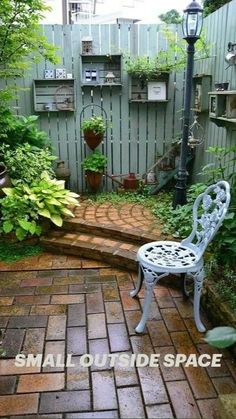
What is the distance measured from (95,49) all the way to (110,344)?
3.54 metres

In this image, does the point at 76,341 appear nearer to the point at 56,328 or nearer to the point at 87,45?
the point at 56,328

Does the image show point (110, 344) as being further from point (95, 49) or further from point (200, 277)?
point (95, 49)

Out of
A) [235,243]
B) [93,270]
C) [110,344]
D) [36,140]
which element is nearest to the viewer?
[110,344]

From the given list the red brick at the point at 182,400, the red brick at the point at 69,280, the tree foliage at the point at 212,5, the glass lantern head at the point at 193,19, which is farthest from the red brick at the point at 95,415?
the tree foliage at the point at 212,5

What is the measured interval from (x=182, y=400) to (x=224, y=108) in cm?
237

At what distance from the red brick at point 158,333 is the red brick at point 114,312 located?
203 millimetres

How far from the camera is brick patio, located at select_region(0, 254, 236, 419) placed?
5.61 ft

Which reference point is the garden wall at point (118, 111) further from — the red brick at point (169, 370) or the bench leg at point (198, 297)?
the red brick at point (169, 370)

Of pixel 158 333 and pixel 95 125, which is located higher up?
pixel 95 125

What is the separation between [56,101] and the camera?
175 inches

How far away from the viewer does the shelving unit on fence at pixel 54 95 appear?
4.39m

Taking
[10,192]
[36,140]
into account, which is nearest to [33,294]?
[10,192]

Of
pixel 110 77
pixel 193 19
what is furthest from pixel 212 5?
pixel 110 77

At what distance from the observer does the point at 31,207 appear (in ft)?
11.3
